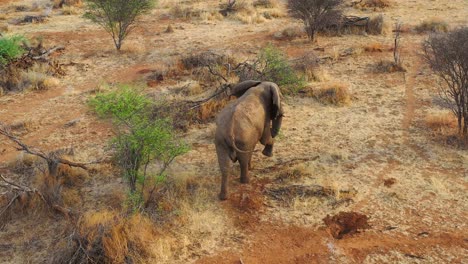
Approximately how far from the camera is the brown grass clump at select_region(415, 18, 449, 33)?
17.8 m

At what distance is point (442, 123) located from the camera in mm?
10156

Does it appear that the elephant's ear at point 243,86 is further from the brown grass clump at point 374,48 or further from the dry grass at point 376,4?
the dry grass at point 376,4

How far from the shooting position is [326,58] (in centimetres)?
1525

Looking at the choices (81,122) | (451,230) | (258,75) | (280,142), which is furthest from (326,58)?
(451,230)

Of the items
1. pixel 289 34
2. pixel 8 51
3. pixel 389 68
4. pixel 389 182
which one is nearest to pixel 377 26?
pixel 289 34

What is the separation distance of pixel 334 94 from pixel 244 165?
16.4ft

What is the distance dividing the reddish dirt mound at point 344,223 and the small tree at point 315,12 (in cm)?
1146

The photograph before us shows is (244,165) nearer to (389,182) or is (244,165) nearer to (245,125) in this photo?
(245,125)

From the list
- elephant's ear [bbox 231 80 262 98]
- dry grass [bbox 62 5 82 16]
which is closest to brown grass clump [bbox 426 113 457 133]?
elephant's ear [bbox 231 80 262 98]

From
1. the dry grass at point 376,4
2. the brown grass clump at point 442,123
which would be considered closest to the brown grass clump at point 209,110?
the brown grass clump at point 442,123

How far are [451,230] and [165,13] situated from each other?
1901cm

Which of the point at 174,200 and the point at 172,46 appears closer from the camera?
the point at 174,200

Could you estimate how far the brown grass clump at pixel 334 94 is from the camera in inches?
456

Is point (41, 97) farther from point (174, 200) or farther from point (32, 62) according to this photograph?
point (174, 200)
